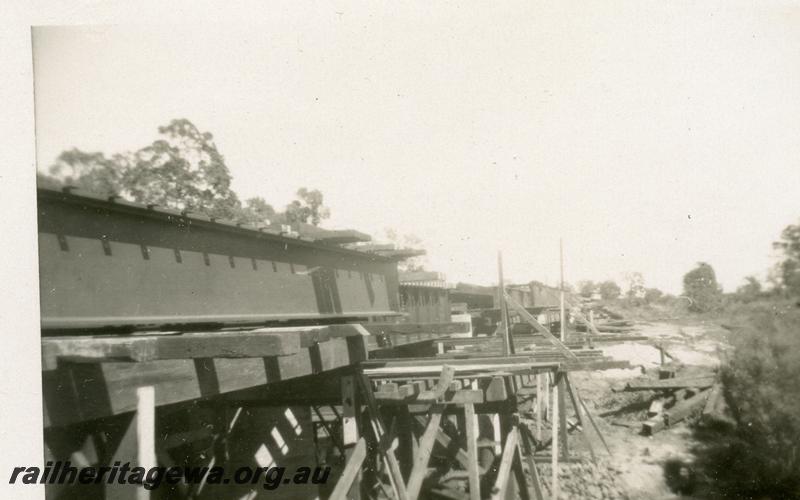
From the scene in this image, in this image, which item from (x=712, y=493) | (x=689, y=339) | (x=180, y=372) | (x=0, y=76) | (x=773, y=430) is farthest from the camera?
(x=689, y=339)

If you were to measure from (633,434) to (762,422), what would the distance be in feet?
12.4

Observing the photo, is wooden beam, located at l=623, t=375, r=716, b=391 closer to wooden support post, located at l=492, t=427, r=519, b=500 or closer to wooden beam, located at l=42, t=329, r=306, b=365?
wooden support post, located at l=492, t=427, r=519, b=500

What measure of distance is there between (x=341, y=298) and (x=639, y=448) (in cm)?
1105

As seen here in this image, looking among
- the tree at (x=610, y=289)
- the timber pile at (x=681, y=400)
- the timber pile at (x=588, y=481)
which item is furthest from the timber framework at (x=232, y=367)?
the tree at (x=610, y=289)

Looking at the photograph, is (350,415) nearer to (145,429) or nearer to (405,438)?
(405,438)

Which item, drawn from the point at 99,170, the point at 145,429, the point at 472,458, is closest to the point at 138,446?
the point at 145,429

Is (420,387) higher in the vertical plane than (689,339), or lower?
higher

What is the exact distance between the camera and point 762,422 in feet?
45.5

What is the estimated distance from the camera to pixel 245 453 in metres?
7.62

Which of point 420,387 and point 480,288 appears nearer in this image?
point 420,387

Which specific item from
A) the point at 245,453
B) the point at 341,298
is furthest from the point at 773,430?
the point at 245,453

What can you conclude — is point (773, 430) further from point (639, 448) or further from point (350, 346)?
point (350, 346)

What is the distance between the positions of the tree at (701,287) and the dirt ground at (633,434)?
24.6 metres

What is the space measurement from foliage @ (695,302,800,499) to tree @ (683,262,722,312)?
40.2 m
